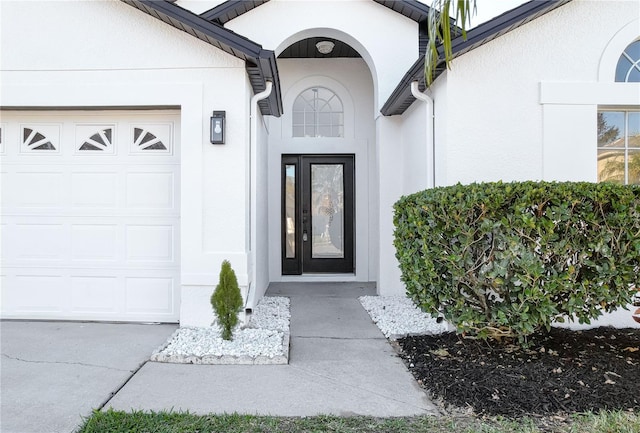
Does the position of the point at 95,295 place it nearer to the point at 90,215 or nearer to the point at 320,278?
the point at 90,215

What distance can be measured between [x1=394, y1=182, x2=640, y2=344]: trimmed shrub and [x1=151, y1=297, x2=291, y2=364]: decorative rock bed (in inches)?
71.3

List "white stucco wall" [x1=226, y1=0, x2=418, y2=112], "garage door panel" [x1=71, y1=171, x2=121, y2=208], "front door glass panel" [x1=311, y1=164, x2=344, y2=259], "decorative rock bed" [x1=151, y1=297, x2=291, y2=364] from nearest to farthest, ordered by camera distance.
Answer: "decorative rock bed" [x1=151, y1=297, x2=291, y2=364] → "garage door panel" [x1=71, y1=171, x2=121, y2=208] → "white stucco wall" [x1=226, y1=0, x2=418, y2=112] → "front door glass panel" [x1=311, y1=164, x2=344, y2=259]

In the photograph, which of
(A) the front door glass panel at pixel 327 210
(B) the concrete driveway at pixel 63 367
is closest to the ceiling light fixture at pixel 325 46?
(A) the front door glass panel at pixel 327 210

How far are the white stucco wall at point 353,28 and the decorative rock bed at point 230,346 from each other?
4540mm

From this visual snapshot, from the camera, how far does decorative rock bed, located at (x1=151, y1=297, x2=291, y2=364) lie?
4.03 metres

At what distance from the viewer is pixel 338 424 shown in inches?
112

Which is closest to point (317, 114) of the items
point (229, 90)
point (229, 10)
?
point (229, 10)

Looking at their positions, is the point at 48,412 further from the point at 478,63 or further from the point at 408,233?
the point at 478,63

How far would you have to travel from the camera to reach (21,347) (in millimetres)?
4395

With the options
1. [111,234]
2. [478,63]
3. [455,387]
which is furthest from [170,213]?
[478,63]

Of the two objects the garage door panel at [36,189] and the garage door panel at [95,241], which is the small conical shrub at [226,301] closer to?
the garage door panel at [95,241]

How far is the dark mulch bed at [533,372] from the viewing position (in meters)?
3.16

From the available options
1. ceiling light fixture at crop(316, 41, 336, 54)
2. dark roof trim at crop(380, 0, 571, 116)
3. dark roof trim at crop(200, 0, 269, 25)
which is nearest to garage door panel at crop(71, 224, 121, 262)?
dark roof trim at crop(200, 0, 269, 25)

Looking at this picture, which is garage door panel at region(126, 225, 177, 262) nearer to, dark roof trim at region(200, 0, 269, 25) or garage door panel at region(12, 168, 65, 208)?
garage door panel at region(12, 168, 65, 208)
